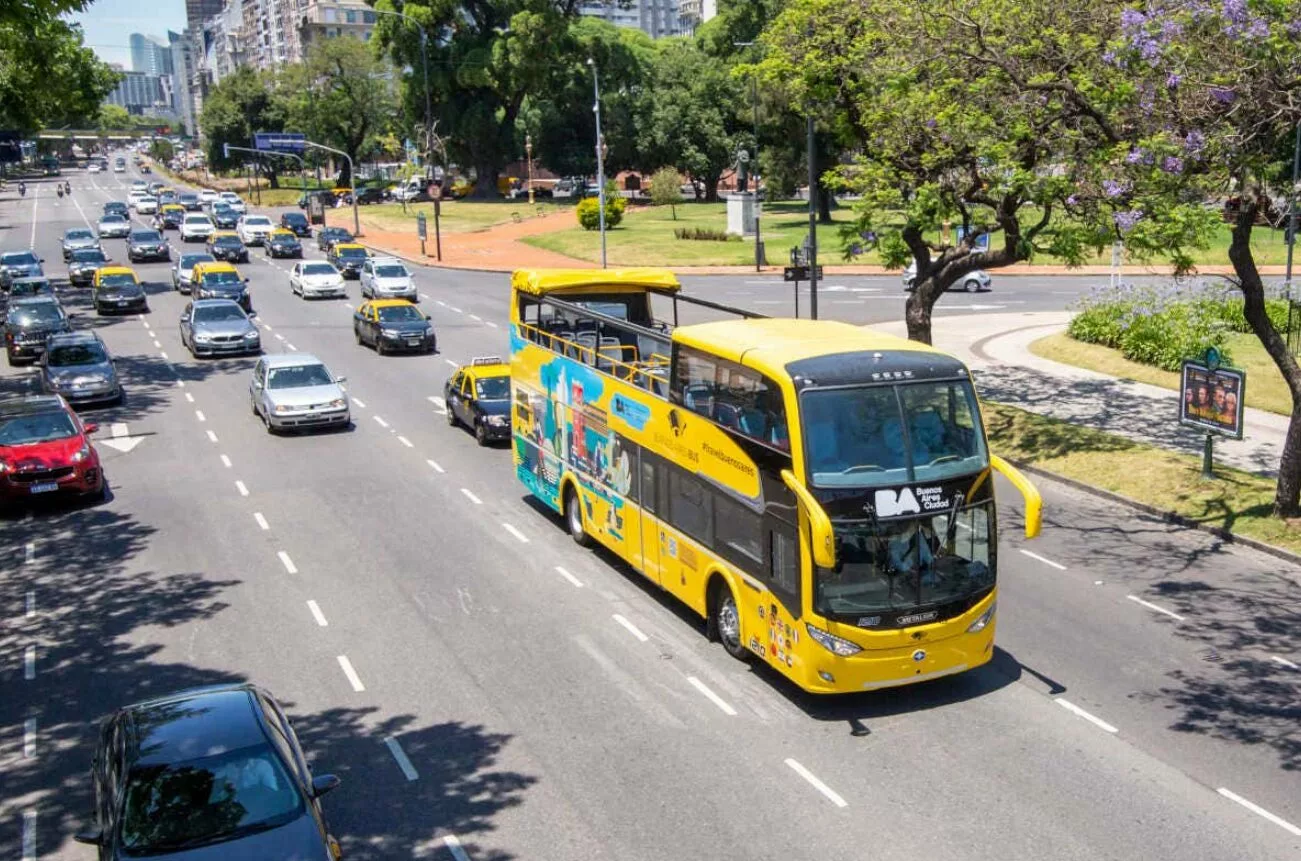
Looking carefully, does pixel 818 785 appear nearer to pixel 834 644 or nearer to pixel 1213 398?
pixel 834 644

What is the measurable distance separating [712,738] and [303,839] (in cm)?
463

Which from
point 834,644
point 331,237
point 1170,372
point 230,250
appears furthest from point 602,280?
point 331,237

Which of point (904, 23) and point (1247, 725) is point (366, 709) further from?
point (904, 23)

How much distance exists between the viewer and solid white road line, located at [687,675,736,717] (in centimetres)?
1321

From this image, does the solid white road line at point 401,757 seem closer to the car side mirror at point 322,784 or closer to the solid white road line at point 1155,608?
the car side mirror at point 322,784

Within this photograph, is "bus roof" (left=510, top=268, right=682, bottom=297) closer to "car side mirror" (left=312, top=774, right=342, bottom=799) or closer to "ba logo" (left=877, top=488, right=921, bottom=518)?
"ba logo" (left=877, top=488, right=921, bottom=518)

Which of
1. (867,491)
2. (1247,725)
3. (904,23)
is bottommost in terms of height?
(1247,725)

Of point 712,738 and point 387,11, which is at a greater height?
point 387,11

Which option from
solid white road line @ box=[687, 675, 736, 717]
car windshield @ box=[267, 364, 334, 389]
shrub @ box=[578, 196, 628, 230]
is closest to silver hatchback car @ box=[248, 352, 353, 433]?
car windshield @ box=[267, 364, 334, 389]

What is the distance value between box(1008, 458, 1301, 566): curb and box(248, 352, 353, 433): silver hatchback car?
1430 centimetres

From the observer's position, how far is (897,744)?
487 inches

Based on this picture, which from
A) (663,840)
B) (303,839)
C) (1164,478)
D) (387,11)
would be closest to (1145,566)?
(1164,478)

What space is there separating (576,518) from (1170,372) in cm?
1860

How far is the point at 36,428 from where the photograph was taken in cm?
2245
